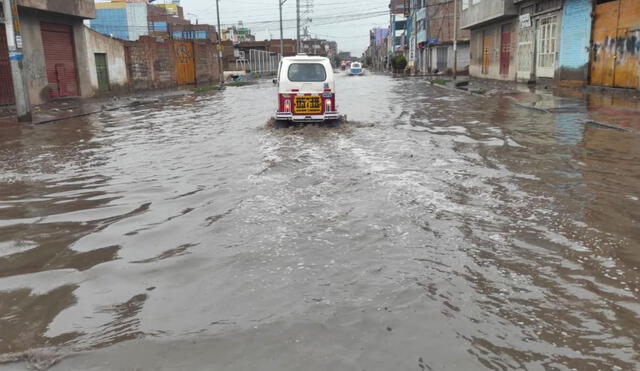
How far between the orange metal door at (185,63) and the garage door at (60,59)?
15.6 meters

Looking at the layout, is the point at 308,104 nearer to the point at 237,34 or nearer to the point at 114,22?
the point at 114,22

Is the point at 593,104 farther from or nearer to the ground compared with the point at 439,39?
nearer to the ground

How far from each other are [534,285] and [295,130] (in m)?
10.1

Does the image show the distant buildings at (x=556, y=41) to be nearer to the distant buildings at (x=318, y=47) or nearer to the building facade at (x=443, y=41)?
the building facade at (x=443, y=41)

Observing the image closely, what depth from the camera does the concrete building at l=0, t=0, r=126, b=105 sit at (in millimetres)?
23984

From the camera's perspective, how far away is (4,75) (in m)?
23.4

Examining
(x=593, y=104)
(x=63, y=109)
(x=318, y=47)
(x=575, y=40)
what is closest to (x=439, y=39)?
(x=575, y=40)

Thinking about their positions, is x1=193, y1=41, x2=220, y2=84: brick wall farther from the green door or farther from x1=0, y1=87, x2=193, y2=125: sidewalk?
x1=0, y1=87, x2=193, y2=125: sidewalk

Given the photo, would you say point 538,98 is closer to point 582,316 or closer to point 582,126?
point 582,126

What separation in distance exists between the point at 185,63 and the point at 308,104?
114 ft

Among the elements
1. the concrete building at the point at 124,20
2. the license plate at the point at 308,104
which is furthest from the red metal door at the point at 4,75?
the concrete building at the point at 124,20

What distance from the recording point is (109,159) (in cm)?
1073

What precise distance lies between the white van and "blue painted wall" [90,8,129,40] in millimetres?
62864

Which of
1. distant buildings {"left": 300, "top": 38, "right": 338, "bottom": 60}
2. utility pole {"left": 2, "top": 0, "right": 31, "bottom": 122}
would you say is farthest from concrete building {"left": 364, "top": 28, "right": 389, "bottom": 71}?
utility pole {"left": 2, "top": 0, "right": 31, "bottom": 122}
